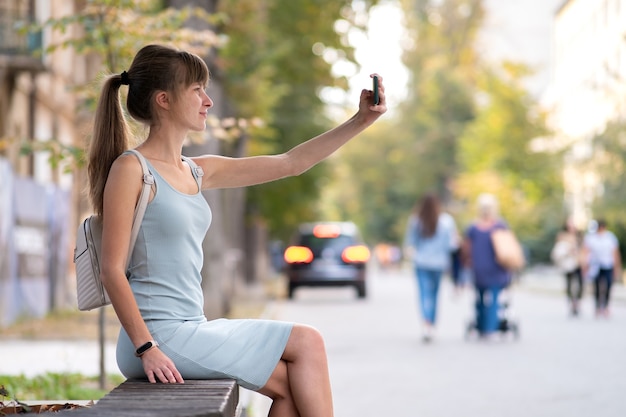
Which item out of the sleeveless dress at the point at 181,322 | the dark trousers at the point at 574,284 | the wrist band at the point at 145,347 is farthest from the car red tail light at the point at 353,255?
the wrist band at the point at 145,347

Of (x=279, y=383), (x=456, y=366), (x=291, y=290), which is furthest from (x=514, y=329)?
(x=291, y=290)

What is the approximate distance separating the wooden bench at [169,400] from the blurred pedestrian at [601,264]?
18.7 meters

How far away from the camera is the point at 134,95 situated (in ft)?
13.9

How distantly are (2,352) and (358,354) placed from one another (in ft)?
13.6

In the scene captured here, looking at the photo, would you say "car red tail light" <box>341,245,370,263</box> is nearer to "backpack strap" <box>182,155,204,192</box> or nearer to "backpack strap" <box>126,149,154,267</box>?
"backpack strap" <box>182,155,204,192</box>

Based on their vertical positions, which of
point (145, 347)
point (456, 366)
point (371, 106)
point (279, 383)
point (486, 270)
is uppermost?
point (371, 106)

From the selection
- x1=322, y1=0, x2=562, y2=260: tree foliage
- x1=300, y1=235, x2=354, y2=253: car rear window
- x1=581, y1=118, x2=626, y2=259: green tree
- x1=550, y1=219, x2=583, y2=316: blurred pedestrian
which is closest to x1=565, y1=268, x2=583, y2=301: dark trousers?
x1=550, y1=219, x2=583, y2=316: blurred pedestrian

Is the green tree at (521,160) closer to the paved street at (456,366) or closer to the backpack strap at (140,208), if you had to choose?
the paved street at (456,366)

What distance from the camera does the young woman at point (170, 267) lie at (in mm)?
3938

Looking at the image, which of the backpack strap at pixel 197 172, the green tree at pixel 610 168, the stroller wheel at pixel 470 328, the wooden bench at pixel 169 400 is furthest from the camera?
the green tree at pixel 610 168

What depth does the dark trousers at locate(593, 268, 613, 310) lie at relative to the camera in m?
21.8

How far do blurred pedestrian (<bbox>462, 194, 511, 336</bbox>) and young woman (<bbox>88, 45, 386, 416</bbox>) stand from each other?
39.3ft

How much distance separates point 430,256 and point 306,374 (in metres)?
12.3

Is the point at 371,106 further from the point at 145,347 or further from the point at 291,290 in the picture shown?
the point at 291,290
